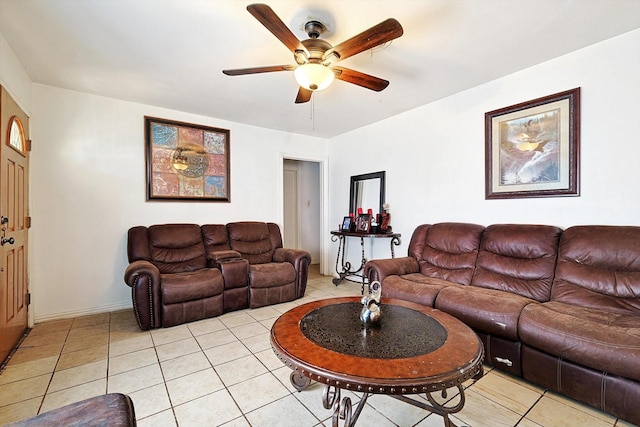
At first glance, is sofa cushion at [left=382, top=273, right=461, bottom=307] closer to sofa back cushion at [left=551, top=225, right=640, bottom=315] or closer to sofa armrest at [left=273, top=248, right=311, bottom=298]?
sofa back cushion at [left=551, top=225, right=640, bottom=315]

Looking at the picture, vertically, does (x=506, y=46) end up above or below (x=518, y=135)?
above

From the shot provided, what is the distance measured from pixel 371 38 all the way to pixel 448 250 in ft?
7.28

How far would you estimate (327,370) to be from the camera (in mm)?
1145

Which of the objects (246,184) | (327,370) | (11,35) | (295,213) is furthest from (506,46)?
(295,213)

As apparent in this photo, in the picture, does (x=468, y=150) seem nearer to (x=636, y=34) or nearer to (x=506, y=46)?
(x=506, y=46)

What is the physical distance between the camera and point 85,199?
3.22 m

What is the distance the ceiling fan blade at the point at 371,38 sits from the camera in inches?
61.9

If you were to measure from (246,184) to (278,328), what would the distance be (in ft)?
10.2

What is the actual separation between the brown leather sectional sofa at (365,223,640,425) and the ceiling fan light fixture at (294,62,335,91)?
1.79 m

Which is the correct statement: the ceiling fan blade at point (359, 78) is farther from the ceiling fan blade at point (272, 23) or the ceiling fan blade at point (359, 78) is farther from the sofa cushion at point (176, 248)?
the sofa cushion at point (176, 248)

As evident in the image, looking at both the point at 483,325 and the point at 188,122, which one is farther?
the point at 188,122

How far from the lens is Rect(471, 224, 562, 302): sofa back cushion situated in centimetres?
230

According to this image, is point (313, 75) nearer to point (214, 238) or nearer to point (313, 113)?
point (313, 113)

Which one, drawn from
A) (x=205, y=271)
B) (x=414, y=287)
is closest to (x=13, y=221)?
(x=205, y=271)
